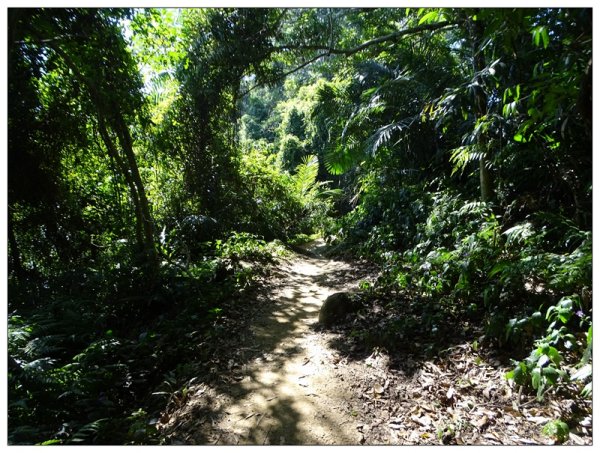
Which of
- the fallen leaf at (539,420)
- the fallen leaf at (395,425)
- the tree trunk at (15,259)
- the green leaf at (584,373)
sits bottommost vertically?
the fallen leaf at (395,425)

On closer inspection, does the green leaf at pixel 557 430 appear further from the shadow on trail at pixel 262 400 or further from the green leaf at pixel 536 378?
the shadow on trail at pixel 262 400

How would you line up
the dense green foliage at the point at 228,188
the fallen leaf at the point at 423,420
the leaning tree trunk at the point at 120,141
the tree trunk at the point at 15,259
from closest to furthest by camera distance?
the fallen leaf at the point at 423,420
the dense green foliage at the point at 228,188
the leaning tree trunk at the point at 120,141
the tree trunk at the point at 15,259

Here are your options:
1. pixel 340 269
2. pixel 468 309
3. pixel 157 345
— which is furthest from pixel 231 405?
pixel 340 269

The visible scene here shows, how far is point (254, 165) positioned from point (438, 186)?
485 centimetres

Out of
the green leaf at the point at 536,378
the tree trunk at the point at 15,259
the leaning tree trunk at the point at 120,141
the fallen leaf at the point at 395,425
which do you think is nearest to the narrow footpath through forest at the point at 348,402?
the fallen leaf at the point at 395,425

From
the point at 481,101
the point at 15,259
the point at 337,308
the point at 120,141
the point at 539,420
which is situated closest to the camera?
the point at 539,420

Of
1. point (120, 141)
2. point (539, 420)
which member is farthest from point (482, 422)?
point (120, 141)

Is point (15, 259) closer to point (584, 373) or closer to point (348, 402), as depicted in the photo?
point (348, 402)

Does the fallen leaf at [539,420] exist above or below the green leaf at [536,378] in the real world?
below

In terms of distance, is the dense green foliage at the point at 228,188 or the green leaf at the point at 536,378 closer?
the green leaf at the point at 536,378

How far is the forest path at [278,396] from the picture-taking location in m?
2.36

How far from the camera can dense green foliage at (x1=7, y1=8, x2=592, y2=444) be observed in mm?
2678

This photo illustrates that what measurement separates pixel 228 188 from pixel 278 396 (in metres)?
6.08

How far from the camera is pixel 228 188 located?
8266 millimetres
